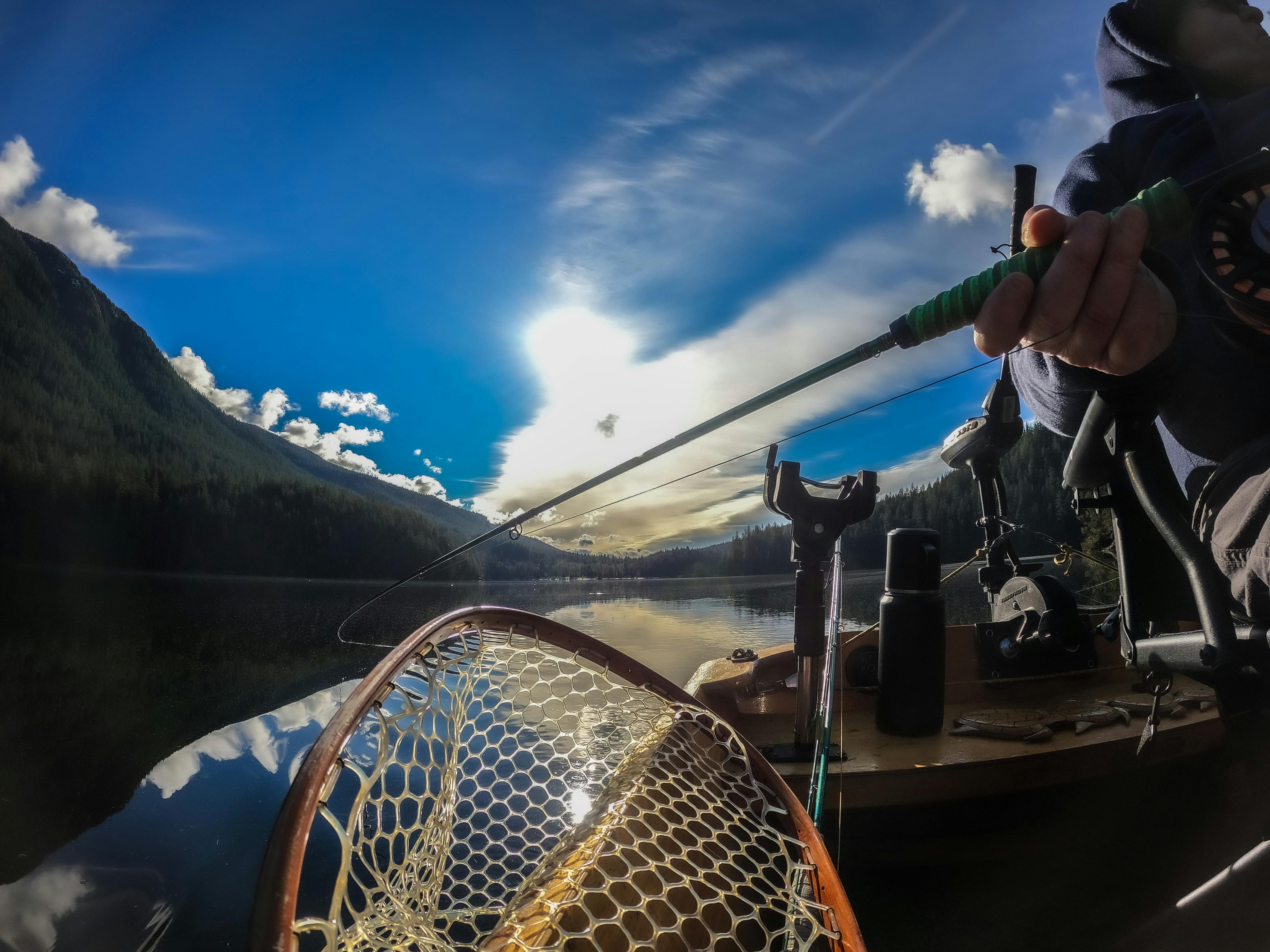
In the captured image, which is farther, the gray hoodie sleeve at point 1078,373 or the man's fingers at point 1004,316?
the gray hoodie sleeve at point 1078,373

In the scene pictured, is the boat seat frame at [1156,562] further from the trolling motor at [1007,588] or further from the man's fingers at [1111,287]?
the trolling motor at [1007,588]

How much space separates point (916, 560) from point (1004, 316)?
1688mm

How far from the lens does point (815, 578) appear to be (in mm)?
2316

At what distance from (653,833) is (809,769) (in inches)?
57.7

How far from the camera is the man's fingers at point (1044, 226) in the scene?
3.43ft

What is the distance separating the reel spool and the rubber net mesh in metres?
1.27

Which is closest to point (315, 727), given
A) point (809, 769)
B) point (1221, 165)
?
point (809, 769)

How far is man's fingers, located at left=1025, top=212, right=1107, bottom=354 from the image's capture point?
1032mm

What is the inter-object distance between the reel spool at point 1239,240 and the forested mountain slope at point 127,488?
203 feet

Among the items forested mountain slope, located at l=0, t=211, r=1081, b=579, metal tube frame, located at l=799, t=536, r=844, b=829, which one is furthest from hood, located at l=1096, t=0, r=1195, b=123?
forested mountain slope, located at l=0, t=211, r=1081, b=579

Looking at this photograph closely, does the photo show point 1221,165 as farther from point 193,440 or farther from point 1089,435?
point 193,440

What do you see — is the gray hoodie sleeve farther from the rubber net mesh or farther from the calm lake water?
the calm lake water

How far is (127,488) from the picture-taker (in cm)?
6334

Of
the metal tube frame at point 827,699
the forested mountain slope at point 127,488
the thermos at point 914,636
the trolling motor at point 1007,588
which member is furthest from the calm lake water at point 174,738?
the forested mountain slope at point 127,488
